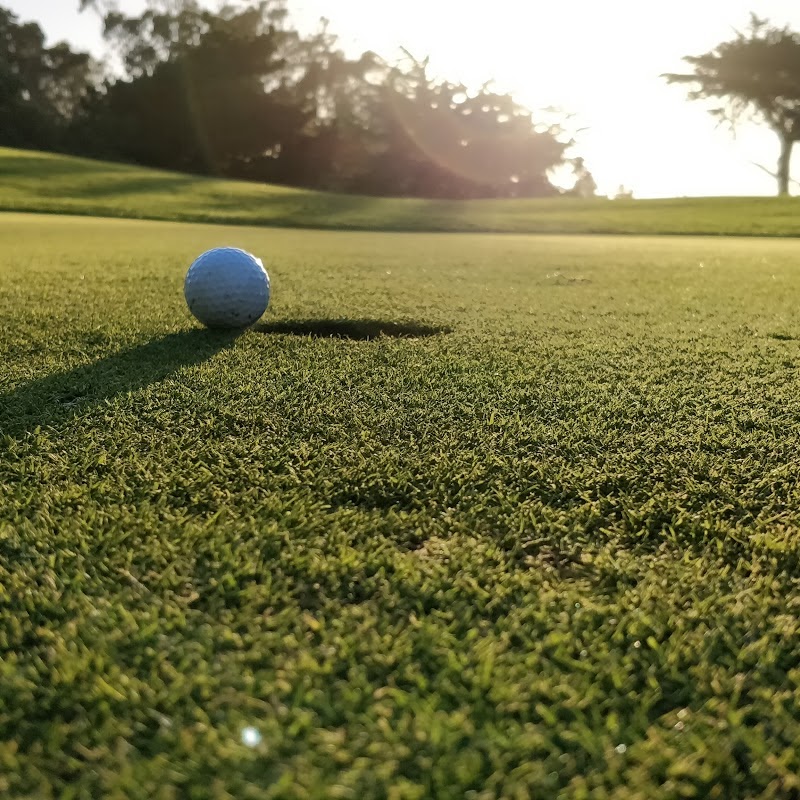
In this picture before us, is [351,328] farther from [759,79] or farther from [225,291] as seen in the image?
[759,79]

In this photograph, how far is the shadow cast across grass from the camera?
3.30 m

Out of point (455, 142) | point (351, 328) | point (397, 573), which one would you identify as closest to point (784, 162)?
point (455, 142)

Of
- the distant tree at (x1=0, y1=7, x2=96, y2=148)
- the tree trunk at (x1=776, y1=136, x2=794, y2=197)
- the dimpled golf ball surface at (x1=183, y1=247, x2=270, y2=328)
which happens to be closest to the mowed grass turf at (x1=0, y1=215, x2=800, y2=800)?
the dimpled golf ball surface at (x1=183, y1=247, x2=270, y2=328)

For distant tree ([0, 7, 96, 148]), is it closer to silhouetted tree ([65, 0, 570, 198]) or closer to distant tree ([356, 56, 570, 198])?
silhouetted tree ([65, 0, 570, 198])

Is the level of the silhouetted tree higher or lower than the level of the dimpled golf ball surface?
higher

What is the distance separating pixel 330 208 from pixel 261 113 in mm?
21074

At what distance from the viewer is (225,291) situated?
9.91 ft

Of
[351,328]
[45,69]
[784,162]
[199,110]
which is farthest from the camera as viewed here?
[45,69]

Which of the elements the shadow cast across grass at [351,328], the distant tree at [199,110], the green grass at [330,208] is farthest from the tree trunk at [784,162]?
the shadow cast across grass at [351,328]

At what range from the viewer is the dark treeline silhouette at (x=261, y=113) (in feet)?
113

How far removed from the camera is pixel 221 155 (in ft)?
114

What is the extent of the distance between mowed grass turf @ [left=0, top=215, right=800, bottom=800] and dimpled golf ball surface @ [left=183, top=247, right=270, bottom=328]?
348mm

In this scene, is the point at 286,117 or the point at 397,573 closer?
the point at 397,573

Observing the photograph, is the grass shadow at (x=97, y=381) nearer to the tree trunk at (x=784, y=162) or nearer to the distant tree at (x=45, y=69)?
the distant tree at (x=45, y=69)
